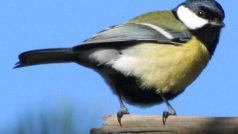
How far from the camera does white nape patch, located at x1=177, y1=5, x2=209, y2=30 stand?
2.19 m

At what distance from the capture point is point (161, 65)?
2043 millimetres

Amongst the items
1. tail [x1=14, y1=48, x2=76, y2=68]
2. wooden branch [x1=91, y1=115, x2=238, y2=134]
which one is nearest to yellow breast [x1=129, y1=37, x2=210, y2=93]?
tail [x1=14, y1=48, x2=76, y2=68]

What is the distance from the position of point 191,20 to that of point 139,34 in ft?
0.74

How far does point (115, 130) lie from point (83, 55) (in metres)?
0.72

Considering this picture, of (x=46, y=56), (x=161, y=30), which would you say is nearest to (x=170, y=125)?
(x=46, y=56)

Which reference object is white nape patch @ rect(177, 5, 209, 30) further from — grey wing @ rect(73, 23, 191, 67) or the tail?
the tail

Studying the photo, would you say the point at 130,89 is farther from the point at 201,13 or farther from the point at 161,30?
the point at 201,13

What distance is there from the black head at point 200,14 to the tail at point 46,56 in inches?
18.3

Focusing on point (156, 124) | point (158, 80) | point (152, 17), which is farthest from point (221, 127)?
point (152, 17)

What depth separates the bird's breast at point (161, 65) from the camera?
203cm

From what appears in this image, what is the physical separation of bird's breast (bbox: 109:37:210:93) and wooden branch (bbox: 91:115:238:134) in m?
0.64

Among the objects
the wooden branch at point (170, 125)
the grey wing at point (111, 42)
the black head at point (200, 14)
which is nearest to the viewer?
the wooden branch at point (170, 125)

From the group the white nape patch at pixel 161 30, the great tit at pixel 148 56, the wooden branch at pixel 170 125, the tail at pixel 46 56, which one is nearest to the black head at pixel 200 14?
the great tit at pixel 148 56

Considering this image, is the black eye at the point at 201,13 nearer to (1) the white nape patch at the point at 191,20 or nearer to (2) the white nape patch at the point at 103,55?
(1) the white nape patch at the point at 191,20
